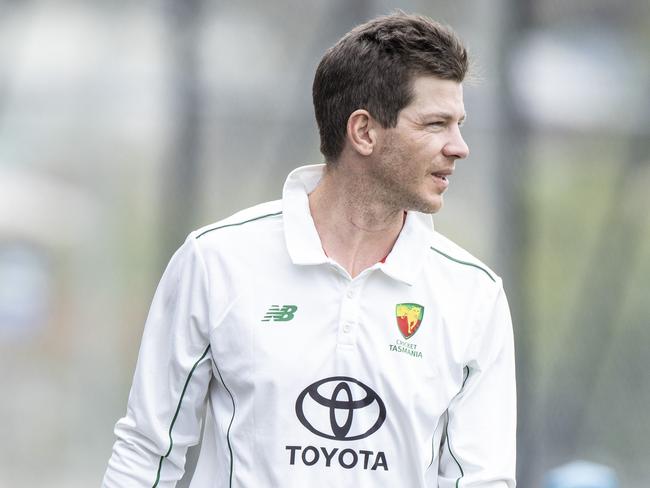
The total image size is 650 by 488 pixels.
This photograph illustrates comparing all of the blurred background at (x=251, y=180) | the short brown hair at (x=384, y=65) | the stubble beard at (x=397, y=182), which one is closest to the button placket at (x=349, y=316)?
the stubble beard at (x=397, y=182)

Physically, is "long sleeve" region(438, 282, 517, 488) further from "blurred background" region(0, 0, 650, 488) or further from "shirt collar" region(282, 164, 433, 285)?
"blurred background" region(0, 0, 650, 488)

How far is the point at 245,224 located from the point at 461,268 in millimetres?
405

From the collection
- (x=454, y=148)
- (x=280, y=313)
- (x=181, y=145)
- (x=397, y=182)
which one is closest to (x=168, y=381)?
(x=280, y=313)

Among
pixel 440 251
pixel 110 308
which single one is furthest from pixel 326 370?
pixel 110 308

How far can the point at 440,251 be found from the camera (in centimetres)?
236

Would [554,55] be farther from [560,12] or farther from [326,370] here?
[326,370]

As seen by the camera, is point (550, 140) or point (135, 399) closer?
point (135, 399)

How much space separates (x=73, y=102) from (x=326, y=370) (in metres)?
2.30

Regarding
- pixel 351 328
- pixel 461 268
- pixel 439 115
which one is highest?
pixel 439 115

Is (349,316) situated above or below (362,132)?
below

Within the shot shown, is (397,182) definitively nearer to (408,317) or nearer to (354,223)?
(354,223)

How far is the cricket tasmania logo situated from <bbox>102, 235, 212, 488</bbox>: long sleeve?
0.34m

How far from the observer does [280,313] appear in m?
2.23

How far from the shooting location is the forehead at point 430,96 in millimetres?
2264
